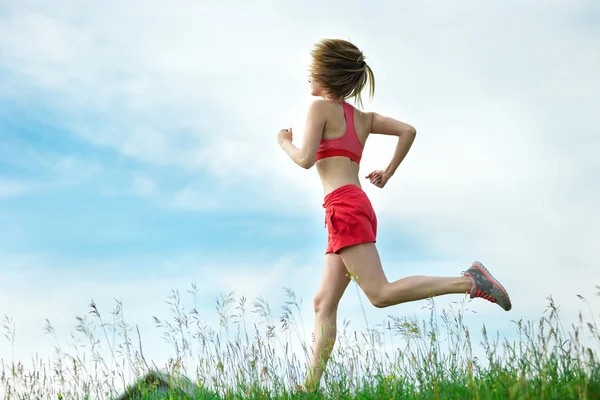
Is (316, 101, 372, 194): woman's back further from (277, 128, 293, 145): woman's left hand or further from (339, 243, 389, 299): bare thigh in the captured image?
(339, 243, 389, 299): bare thigh

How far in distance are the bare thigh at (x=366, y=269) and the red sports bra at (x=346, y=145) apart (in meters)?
0.74

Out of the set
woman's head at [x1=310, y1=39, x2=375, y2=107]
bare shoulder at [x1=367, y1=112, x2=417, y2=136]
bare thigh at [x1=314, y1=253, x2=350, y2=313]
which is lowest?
bare thigh at [x1=314, y1=253, x2=350, y2=313]

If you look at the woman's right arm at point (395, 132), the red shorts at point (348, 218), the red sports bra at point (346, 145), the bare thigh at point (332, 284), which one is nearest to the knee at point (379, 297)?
the bare thigh at point (332, 284)

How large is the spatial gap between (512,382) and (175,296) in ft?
9.41

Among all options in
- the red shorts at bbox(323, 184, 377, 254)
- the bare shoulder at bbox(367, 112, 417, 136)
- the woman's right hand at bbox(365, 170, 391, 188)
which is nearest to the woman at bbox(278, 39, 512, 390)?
the red shorts at bbox(323, 184, 377, 254)

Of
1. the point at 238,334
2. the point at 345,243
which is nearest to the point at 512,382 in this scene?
the point at 345,243

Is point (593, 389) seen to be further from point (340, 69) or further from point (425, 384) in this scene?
point (340, 69)

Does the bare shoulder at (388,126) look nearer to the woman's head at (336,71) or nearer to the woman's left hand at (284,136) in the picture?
the woman's head at (336,71)

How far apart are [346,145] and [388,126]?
2.09 feet

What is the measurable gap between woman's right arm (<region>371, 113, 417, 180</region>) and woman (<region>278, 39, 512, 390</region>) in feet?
0.55

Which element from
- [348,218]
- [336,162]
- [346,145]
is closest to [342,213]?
[348,218]

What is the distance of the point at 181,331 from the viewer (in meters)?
5.63

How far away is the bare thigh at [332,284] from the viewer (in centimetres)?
514

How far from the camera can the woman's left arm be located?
5074mm
